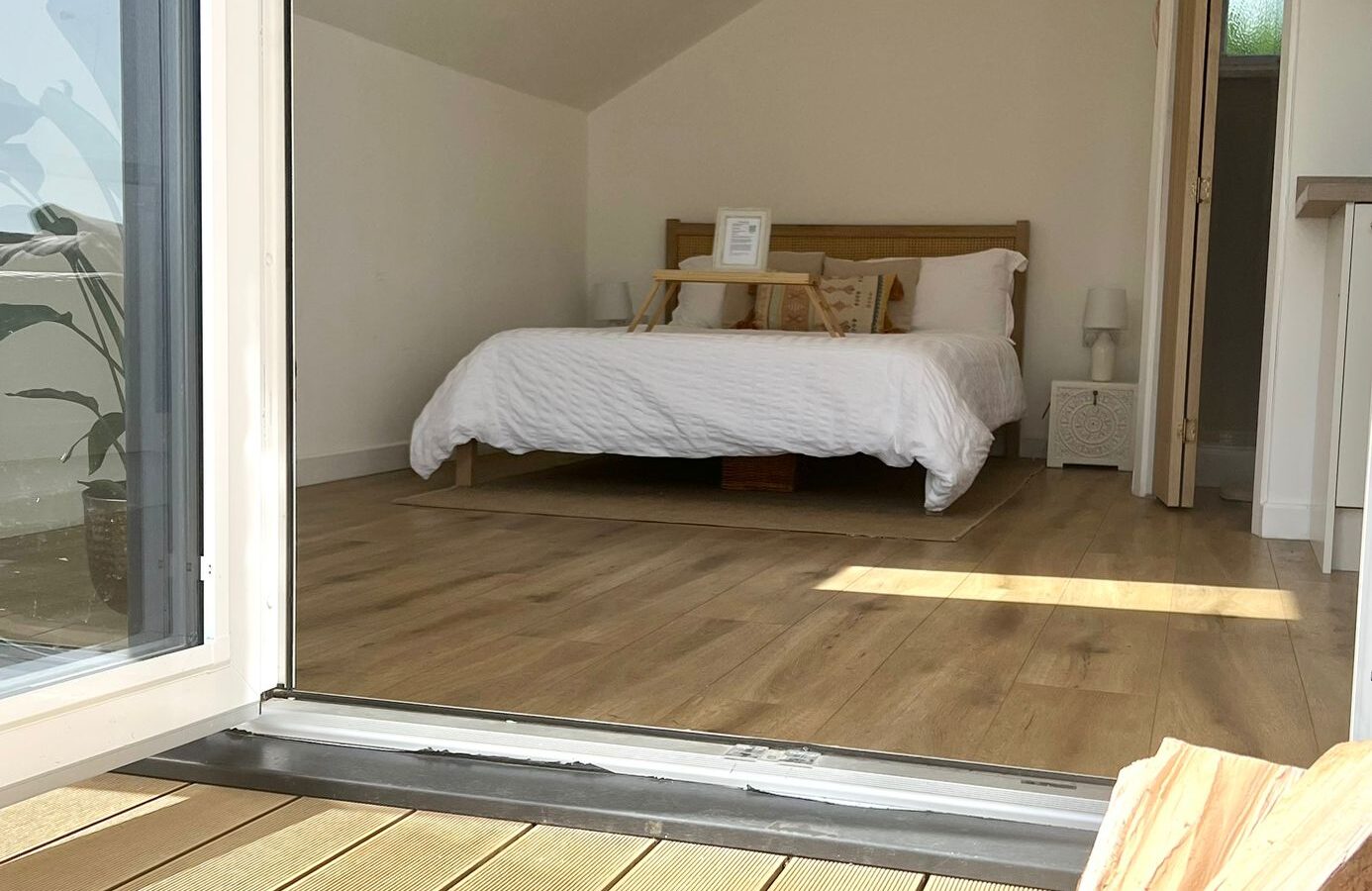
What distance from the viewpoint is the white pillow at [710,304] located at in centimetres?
610

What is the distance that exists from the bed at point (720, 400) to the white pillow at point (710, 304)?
139cm

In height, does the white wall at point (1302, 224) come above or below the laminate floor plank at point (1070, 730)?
above

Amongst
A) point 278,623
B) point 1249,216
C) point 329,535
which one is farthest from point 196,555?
point 1249,216

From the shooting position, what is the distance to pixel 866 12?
652cm

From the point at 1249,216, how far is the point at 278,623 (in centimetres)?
501

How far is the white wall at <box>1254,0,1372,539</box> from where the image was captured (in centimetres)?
374

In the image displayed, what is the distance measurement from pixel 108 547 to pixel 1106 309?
16.6 feet

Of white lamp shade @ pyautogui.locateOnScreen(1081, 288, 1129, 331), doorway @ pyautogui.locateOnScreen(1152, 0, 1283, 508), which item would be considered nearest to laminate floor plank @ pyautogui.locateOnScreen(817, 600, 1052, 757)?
doorway @ pyautogui.locateOnScreen(1152, 0, 1283, 508)

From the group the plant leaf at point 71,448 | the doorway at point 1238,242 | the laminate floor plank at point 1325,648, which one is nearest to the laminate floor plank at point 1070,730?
the laminate floor plank at point 1325,648

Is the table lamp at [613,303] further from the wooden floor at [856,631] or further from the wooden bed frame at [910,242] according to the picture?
the wooden floor at [856,631]

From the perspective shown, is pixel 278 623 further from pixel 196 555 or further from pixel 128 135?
pixel 128 135

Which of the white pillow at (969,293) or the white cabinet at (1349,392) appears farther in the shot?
the white pillow at (969,293)

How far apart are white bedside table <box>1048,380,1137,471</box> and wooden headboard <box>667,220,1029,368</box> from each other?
554mm

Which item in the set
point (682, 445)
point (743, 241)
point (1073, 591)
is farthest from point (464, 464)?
point (1073, 591)
